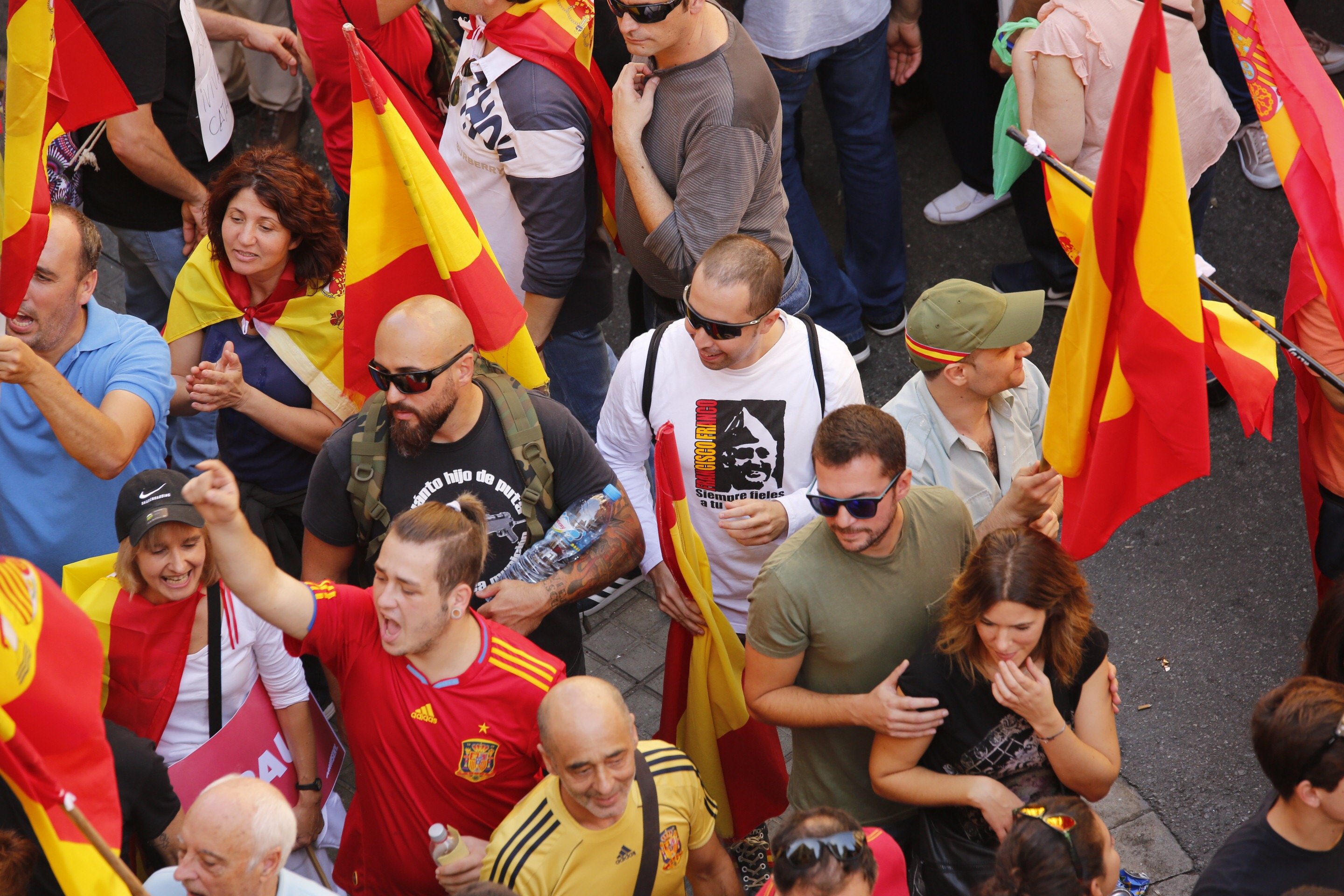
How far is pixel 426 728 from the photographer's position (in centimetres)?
331

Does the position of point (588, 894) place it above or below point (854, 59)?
below

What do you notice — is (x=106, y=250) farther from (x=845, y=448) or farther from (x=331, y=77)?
(x=845, y=448)

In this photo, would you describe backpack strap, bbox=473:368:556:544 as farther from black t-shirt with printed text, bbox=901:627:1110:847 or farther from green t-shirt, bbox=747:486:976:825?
black t-shirt with printed text, bbox=901:627:1110:847

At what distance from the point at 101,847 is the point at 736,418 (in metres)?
2.14

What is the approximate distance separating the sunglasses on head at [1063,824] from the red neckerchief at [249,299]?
109 inches

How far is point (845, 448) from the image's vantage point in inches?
134

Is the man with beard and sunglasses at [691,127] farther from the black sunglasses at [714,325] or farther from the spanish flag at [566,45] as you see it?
the black sunglasses at [714,325]

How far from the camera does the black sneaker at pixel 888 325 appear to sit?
20.6 ft

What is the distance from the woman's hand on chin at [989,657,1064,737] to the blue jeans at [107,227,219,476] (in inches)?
134

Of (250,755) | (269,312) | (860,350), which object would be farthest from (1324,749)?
(860,350)

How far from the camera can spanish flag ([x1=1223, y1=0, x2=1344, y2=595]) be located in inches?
149

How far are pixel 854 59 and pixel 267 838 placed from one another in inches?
162

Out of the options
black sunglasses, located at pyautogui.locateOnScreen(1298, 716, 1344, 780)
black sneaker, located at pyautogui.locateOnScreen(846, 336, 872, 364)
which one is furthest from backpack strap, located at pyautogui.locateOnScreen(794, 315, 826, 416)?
black sneaker, located at pyautogui.locateOnScreen(846, 336, 872, 364)

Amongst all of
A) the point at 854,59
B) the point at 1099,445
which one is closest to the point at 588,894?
the point at 1099,445
